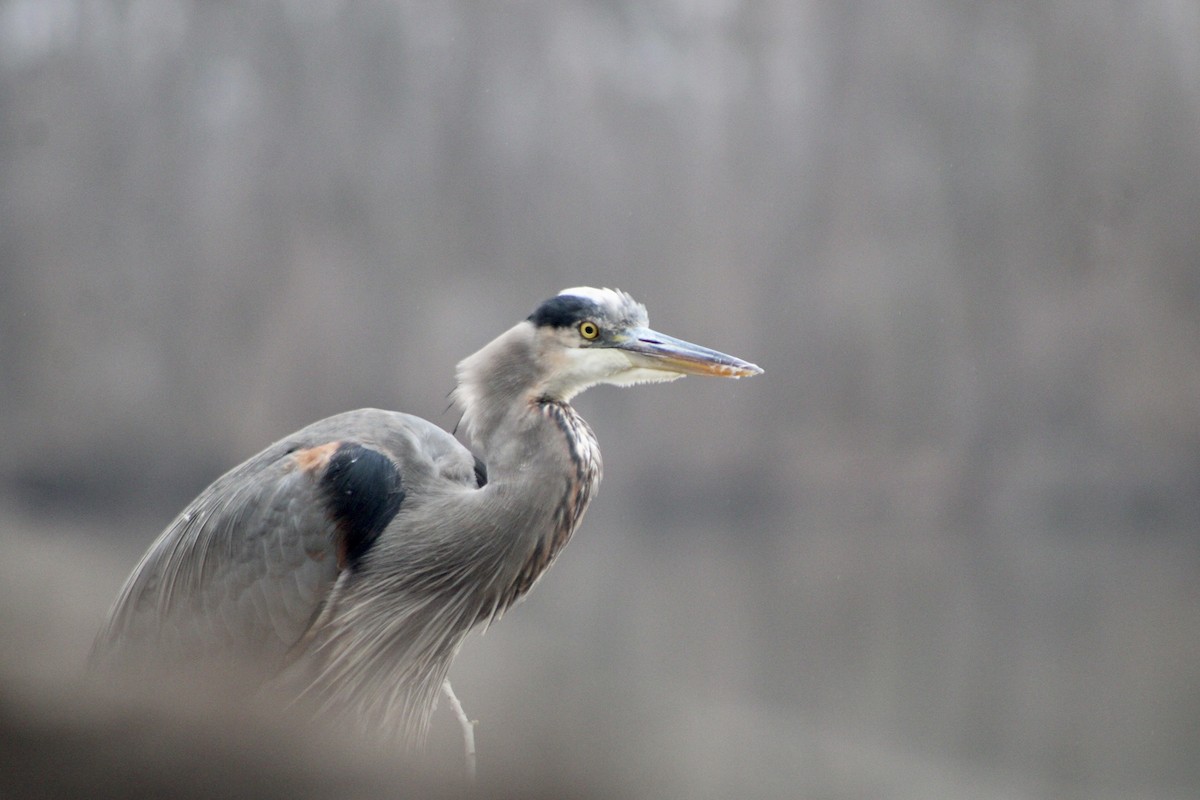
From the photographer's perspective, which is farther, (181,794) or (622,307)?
(622,307)

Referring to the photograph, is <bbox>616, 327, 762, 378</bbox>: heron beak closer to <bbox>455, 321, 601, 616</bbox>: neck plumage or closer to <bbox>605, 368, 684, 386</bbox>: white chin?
<bbox>605, 368, 684, 386</bbox>: white chin

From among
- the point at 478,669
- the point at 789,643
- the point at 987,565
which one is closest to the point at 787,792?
the point at 478,669

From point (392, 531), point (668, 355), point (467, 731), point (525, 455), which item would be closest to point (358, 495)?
point (392, 531)

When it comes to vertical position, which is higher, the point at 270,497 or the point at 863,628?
the point at 270,497

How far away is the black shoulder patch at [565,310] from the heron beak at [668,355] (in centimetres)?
6

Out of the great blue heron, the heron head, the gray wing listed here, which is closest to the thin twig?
the great blue heron

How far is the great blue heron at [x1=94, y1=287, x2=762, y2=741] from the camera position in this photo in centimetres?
117

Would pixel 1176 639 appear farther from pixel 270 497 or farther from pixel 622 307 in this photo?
pixel 270 497

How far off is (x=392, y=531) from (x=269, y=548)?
0.16 metres

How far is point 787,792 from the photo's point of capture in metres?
1.08

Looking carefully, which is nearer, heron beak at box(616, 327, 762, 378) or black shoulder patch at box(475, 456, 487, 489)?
heron beak at box(616, 327, 762, 378)

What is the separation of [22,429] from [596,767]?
32.2 inches

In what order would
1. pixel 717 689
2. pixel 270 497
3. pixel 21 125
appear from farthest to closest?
pixel 717 689, pixel 270 497, pixel 21 125

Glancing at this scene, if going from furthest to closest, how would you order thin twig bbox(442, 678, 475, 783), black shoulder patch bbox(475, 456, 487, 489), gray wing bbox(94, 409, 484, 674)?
black shoulder patch bbox(475, 456, 487, 489)
gray wing bbox(94, 409, 484, 674)
thin twig bbox(442, 678, 475, 783)
